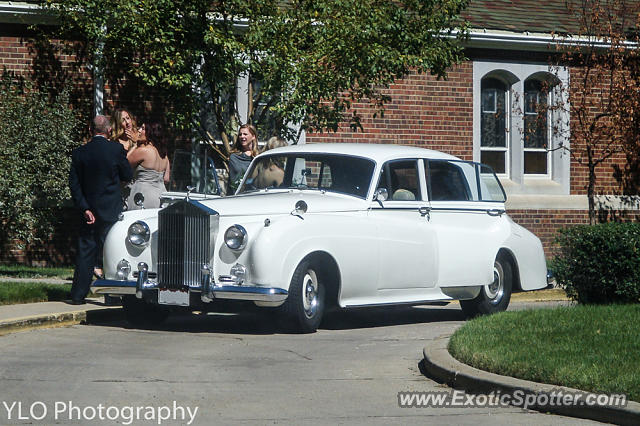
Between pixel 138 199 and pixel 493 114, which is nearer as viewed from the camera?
pixel 138 199

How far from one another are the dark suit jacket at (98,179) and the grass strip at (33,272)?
13.2 ft

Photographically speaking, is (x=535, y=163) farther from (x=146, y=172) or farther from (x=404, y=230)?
(x=404, y=230)

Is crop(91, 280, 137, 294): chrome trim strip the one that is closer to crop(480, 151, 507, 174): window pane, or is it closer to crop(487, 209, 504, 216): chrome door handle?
crop(487, 209, 504, 216): chrome door handle

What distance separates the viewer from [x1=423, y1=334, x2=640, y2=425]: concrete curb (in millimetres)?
6730

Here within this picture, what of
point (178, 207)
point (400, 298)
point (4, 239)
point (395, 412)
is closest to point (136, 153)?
point (178, 207)

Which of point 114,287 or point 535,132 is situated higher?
point 535,132

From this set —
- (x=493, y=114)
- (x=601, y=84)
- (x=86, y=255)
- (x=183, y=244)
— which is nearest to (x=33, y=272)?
(x=86, y=255)

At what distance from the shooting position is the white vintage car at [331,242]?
1050 cm

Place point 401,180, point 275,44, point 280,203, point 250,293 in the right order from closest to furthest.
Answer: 1. point 250,293
2. point 280,203
3. point 401,180
4. point 275,44

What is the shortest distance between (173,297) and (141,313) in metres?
1.15

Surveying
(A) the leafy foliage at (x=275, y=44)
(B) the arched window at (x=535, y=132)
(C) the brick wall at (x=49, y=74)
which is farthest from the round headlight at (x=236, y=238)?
(B) the arched window at (x=535, y=132)

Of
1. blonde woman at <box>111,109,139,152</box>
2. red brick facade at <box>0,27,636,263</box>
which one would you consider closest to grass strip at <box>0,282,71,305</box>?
blonde woman at <box>111,109,139,152</box>

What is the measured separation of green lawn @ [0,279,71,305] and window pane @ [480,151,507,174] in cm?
1093

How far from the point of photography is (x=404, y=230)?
11852 millimetres
